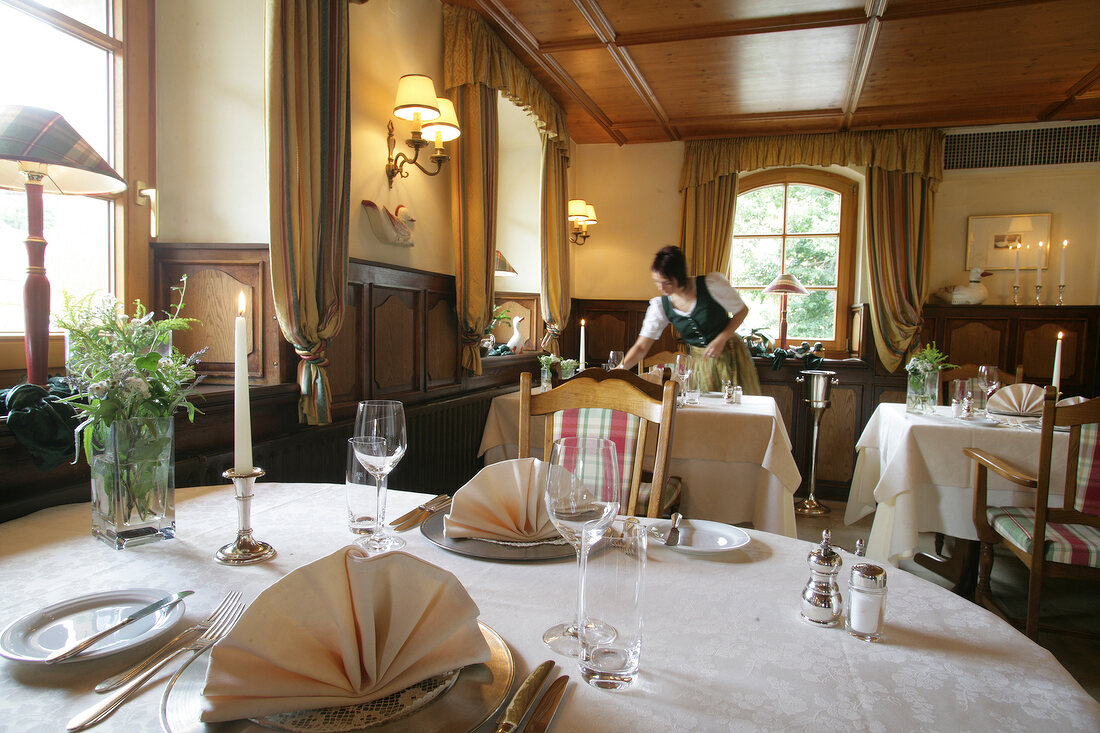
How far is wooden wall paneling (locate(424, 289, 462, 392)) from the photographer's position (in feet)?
10.6

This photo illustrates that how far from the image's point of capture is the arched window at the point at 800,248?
5.48 m

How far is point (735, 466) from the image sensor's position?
275 centimetres

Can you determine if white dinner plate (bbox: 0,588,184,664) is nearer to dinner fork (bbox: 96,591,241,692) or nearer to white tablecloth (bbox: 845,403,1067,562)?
dinner fork (bbox: 96,591,241,692)

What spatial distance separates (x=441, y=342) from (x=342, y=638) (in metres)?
2.81

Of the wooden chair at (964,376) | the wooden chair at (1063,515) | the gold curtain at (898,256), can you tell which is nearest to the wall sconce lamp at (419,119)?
the wooden chair at (1063,515)

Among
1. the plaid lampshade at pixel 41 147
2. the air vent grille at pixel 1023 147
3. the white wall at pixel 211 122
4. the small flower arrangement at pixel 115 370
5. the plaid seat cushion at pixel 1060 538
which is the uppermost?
the air vent grille at pixel 1023 147

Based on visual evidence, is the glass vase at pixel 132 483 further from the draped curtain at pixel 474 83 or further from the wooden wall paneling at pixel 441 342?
the draped curtain at pixel 474 83

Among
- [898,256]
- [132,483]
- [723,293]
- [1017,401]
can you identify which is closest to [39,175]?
[132,483]

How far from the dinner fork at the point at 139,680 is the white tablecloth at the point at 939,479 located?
8.41ft

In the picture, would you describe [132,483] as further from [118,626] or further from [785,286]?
[785,286]

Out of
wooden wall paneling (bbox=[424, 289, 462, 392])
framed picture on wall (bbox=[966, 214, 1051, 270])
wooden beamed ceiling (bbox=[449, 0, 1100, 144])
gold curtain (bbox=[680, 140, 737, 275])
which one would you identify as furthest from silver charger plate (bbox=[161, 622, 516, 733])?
framed picture on wall (bbox=[966, 214, 1051, 270])

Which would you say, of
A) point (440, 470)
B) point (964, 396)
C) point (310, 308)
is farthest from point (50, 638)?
point (964, 396)

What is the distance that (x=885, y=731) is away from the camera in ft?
1.89

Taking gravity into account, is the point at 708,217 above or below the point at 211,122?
above
